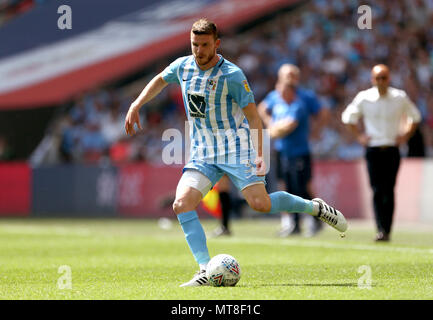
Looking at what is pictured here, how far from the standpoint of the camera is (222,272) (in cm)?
734

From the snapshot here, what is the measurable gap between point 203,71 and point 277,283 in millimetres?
1805

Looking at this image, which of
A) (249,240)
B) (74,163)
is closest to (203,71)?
(249,240)

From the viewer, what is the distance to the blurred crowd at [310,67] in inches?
901

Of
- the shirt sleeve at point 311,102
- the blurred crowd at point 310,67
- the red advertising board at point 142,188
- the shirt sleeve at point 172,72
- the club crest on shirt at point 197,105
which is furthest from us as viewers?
the blurred crowd at point 310,67

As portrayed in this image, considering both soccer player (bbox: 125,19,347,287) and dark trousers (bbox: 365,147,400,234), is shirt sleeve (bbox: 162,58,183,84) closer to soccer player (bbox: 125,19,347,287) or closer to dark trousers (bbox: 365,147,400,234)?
soccer player (bbox: 125,19,347,287)

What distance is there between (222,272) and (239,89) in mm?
1495

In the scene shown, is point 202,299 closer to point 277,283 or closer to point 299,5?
point 277,283

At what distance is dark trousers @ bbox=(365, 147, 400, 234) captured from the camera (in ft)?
39.9

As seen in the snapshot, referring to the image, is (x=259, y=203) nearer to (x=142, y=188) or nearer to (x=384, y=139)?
(x=384, y=139)

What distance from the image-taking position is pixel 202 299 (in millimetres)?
6516

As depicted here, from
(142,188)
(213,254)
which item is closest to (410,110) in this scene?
(213,254)

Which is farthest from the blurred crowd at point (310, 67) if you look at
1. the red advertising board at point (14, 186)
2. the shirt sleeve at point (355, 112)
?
the shirt sleeve at point (355, 112)

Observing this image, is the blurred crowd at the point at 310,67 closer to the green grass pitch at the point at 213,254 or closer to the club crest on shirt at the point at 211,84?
the green grass pitch at the point at 213,254

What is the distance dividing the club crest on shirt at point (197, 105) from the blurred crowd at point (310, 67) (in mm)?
14182
